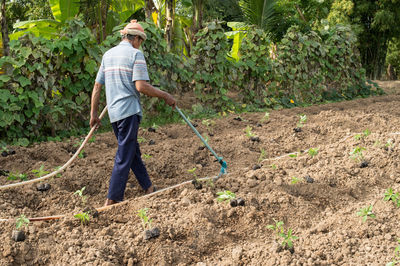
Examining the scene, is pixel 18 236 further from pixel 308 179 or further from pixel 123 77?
pixel 308 179

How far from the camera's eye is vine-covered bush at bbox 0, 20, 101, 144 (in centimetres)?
601

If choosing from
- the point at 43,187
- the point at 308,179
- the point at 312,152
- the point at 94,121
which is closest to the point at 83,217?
the point at 43,187

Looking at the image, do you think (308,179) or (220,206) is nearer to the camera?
(220,206)

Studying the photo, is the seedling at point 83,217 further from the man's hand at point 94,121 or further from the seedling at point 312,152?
the seedling at point 312,152

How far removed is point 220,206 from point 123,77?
1.51 m

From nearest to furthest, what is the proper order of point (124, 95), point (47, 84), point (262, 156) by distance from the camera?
point (124, 95) < point (262, 156) < point (47, 84)

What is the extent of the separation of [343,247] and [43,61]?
5.15 m

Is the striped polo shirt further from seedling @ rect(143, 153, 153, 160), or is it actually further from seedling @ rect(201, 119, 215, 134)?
seedling @ rect(201, 119, 215, 134)

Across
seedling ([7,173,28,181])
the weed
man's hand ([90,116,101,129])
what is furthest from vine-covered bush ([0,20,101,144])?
the weed

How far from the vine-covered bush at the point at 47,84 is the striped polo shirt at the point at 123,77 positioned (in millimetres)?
2712

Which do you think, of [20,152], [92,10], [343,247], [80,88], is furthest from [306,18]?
[343,247]

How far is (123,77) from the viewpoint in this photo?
382 cm

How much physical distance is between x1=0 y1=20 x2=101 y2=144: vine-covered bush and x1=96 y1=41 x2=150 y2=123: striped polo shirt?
8.90 ft

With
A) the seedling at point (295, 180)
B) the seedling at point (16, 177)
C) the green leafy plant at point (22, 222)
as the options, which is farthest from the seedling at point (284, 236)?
the seedling at point (16, 177)
